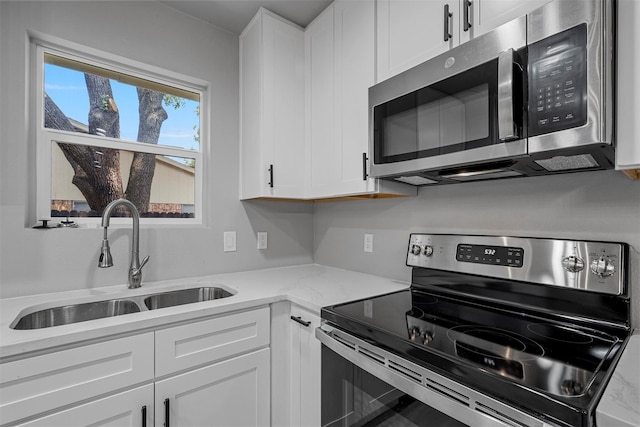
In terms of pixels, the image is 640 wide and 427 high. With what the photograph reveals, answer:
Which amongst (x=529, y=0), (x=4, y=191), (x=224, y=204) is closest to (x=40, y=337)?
(x=4, y=191)

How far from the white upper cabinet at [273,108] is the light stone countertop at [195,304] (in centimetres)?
52

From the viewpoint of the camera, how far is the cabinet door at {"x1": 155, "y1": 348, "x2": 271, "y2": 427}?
120cm

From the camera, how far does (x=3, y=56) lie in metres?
1.36

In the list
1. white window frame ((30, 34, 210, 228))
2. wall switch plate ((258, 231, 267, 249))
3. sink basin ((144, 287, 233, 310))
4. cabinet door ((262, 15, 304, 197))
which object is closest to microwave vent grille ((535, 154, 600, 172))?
cabinet door ((262, 15, 304, 197))

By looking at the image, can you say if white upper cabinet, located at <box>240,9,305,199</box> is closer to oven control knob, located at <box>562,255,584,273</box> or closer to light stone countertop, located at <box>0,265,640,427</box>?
light stone countertop, located at <box>0,265,640,427</box>

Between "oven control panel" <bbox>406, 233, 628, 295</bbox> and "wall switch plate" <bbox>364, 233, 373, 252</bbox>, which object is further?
"wall switch plate" <bbox>364, 233, 373, 252</bbox>

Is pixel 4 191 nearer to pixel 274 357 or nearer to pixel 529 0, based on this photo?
pixel 274 357

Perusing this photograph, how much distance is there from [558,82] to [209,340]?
4.95 feet

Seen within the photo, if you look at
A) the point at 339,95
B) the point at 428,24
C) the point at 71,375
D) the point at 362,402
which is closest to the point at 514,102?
the point at 428,24

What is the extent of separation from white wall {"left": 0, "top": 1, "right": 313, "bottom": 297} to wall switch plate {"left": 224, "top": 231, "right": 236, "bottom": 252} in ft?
0.10

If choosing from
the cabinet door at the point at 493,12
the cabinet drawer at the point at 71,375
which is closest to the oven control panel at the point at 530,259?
the cabinet door at the point at 493,12

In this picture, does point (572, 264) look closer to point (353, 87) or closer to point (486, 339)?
point (486, 339)

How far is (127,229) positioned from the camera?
1.66m

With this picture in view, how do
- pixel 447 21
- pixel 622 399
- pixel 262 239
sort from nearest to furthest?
pixel 622 399
pixel 447 21
pixel 262 239
